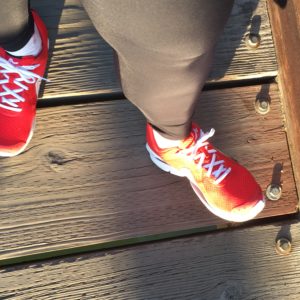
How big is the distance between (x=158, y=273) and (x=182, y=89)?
510 millimetres

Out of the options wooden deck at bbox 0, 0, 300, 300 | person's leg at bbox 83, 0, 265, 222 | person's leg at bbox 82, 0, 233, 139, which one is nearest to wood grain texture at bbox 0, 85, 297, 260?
wooden deck at bbox 0, 0, 300, 300

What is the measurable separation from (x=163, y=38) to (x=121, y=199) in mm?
551

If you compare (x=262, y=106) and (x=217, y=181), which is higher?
(x=262, y=106)

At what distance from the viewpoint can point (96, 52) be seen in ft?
3.29

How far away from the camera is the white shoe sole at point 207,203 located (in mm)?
940

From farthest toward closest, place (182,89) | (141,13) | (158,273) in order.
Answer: (158,273) < (182,89) < (141,13)

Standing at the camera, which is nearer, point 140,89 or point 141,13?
→ point 141,13

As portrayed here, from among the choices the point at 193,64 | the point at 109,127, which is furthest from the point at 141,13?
the point at 109,127

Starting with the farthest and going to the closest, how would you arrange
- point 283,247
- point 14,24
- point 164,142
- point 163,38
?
point 283,247, point 164,142, point 14,24, point 163,38

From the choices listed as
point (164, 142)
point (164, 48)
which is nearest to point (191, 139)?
point (164, 142)

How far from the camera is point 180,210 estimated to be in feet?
3.15

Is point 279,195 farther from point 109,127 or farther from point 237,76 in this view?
point 109,127

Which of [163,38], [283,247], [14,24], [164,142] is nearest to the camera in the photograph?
[163,38]

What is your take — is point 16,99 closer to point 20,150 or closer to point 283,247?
point 20,150
